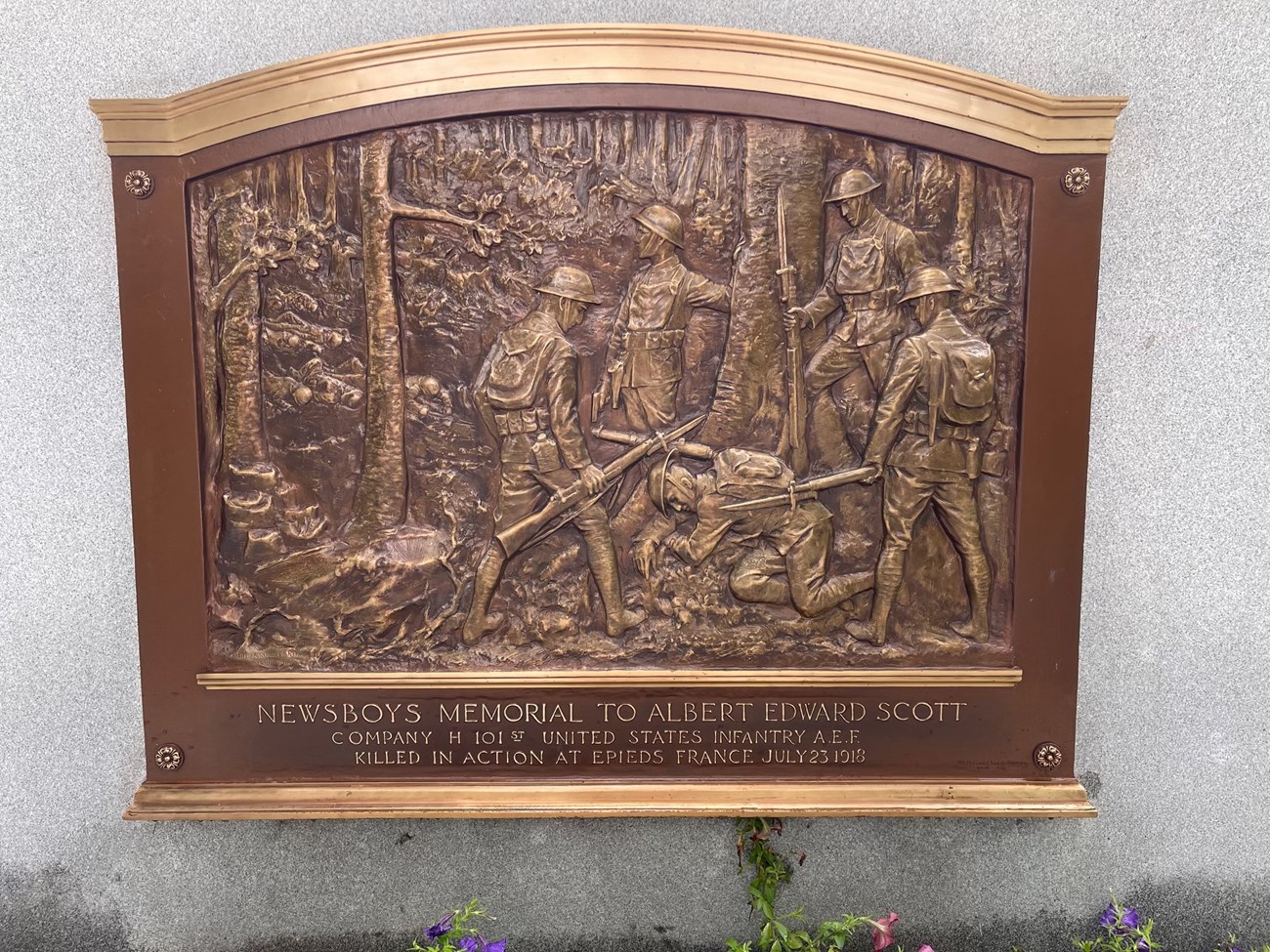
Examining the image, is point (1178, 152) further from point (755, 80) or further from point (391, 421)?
point (391, 421)

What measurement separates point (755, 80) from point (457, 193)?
116 cm

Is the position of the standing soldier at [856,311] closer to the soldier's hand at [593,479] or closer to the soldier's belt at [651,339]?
the soldier's belt at [651,339]

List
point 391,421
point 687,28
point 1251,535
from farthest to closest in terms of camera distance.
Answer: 1. point 1251,535
2. point 391,421
3. point 687,28

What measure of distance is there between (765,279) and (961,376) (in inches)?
32.3

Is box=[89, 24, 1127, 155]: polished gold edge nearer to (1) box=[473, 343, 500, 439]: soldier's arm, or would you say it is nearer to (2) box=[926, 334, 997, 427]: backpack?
(2) box=[926, 334, 997, 427]: backpack

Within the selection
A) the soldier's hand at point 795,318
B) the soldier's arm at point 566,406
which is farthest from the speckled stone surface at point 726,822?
the soldier's arm at point 566,406

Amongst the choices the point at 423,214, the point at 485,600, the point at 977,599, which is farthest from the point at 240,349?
the point at 977,599

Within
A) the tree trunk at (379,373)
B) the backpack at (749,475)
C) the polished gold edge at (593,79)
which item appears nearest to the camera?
the polished gold edge at (593,79)

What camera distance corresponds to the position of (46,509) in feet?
11.4

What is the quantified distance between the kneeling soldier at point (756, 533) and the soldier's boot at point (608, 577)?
11cm

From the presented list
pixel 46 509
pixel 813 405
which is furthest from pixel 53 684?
pixel 813 405

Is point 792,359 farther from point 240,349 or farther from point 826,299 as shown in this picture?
point 240,349

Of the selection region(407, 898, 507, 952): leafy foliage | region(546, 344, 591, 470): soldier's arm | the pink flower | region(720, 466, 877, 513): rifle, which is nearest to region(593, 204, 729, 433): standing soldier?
region(546, 344, 591, 470): soldier's arm

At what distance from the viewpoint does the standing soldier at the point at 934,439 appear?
324 cm
